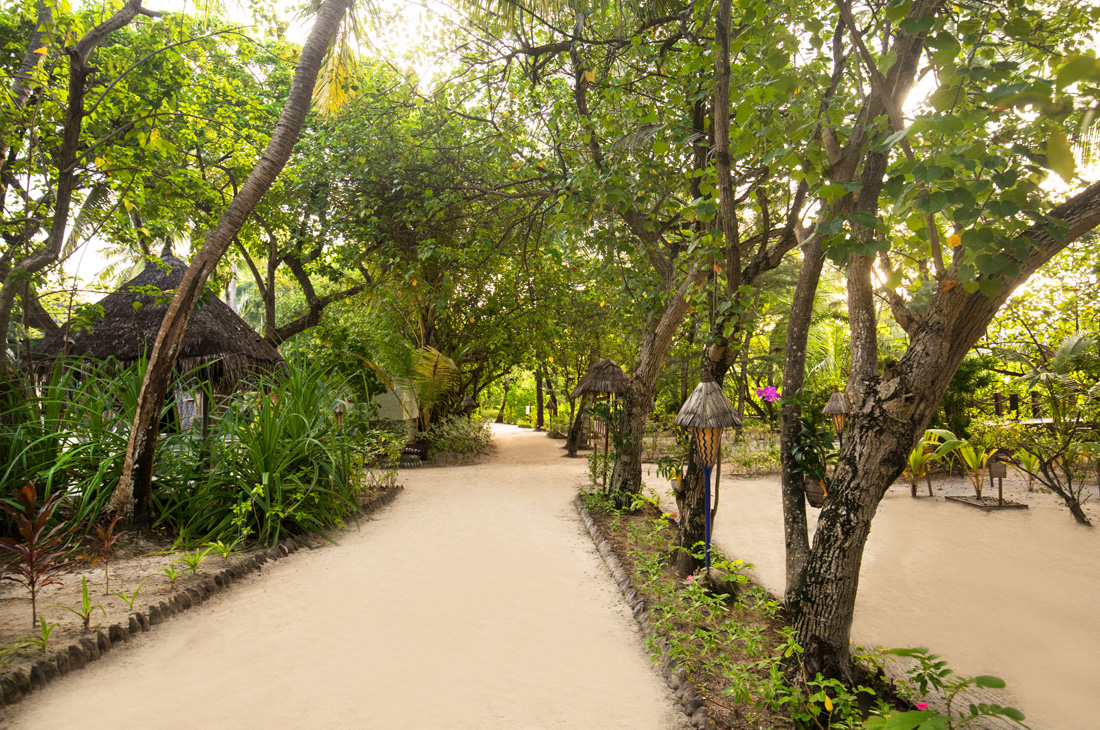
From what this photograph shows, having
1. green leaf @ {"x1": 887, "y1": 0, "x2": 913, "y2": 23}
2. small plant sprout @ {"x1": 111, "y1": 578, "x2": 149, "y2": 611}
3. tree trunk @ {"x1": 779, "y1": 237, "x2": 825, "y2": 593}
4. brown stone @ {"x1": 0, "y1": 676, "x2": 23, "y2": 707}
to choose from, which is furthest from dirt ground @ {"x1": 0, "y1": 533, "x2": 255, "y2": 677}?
green leaf @ {"x1": 887, "y1": 0, "x2": 913, "y2": 23}

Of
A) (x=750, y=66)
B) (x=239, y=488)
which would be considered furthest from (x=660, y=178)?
(x=239, y=488)

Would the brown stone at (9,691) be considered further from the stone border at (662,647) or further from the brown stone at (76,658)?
the stone border at (662,647)

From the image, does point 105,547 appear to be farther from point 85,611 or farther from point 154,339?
point 154,339

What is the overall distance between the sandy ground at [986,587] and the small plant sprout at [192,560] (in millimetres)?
4155

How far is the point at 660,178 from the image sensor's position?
17.8 feet

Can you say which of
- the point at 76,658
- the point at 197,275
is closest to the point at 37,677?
the point at 76,658

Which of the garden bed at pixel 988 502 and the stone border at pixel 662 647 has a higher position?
the garden bed at pixel 988 502

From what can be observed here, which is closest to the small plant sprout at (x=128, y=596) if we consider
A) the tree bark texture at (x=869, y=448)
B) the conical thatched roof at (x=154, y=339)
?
the tree bark texture at (x=869, y=448)

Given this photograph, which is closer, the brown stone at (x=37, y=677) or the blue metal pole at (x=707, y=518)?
the brown stone at (x=37, y=677)

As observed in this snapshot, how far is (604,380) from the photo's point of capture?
7.35m

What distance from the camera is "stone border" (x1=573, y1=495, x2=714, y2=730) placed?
2535 millimetres

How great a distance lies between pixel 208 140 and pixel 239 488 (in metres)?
6.23

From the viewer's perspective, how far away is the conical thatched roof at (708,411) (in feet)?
11.9

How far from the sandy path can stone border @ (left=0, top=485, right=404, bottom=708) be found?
0.24 feet
